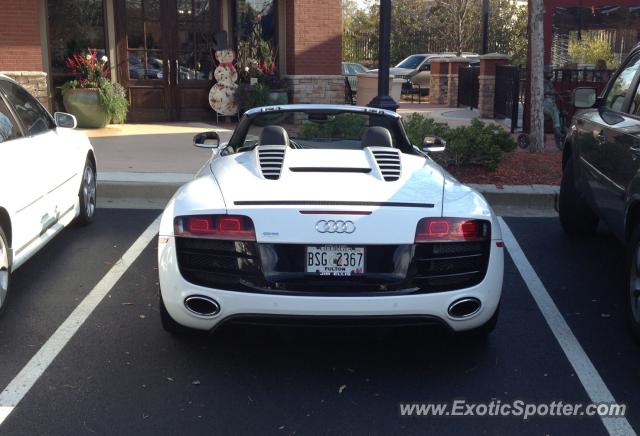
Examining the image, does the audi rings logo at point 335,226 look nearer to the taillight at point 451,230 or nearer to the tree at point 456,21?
the taillight at point 451,230

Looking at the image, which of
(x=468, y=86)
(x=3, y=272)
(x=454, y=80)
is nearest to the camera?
(x=3, y=272)

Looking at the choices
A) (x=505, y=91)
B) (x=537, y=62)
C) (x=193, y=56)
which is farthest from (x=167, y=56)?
(x=537, y=62)

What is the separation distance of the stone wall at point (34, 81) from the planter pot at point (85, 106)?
1.25 feet

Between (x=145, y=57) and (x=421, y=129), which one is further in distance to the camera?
(x=145, y=57)

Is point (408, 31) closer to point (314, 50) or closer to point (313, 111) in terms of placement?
point (314, 50)

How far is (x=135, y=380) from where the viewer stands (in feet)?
13.4

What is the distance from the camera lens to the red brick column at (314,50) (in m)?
15.0

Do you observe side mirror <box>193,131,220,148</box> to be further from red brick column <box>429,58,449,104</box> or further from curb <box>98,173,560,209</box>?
red brick column <box>429,58,449,104</box>

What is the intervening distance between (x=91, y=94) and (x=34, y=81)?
1.07 meters

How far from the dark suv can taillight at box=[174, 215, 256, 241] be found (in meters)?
2.36

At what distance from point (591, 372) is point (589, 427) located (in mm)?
687

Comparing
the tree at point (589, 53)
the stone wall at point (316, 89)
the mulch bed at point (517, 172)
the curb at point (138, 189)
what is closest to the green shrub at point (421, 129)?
the mulch bed at point (517, 172)

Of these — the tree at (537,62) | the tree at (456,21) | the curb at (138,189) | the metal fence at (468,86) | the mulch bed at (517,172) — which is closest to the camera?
the curb at (138,189)

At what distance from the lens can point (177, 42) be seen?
15094 millimetres
